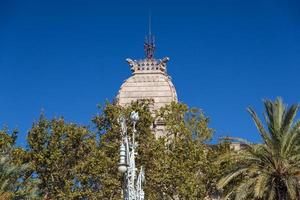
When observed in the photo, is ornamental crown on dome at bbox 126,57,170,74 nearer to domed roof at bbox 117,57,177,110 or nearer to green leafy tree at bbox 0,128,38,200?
domed roof at bbox 117,57,177,110

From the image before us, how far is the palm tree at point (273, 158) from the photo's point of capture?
2744 centimetres

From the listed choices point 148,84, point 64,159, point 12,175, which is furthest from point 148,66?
point 12,175

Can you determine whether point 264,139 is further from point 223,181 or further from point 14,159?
point 14,159

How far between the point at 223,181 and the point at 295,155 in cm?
380

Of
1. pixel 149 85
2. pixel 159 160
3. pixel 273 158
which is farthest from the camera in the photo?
pixel 149 85

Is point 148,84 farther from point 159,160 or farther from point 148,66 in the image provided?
point 159,160

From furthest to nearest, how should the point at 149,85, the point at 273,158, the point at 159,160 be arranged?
the point at 149,85
the point at 159,160
the point at 273,158

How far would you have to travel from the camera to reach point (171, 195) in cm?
3155

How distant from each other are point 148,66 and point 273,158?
21410 millimetres

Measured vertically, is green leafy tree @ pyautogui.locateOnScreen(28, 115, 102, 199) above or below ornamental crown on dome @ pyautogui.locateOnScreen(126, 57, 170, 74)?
below

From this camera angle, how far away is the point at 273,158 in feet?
91.6

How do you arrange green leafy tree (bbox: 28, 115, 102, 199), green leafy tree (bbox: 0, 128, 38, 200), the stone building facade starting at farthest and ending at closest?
the stone building facade → green leafy tree (bbox: 28, 115, 102, 199) → green leafy tree (bbox: 0, 128, 38, 200)

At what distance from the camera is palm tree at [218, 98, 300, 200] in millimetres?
27438

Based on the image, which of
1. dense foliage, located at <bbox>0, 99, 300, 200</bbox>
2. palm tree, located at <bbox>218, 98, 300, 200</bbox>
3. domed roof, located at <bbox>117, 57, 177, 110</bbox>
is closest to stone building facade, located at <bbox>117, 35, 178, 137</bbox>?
domed roof, located at <bbox>117, 57, 177, 110</bbox>
